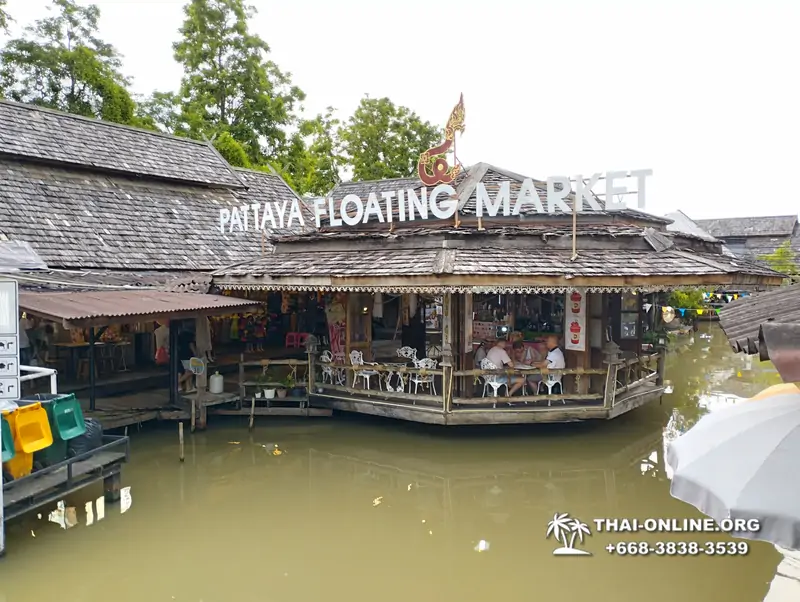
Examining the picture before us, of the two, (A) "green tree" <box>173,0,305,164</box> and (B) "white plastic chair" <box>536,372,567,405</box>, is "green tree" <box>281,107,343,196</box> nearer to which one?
(A) "green tree" <box>173,0,305,164</box>

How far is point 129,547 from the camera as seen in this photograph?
6.78 meters

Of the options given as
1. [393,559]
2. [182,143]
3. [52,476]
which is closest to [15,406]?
[52,476]

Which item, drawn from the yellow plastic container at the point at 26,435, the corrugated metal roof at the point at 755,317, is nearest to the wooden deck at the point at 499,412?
the corrugated metal roof at the point at 755,317

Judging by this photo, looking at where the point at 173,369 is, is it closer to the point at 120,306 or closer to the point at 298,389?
the point at 120,306

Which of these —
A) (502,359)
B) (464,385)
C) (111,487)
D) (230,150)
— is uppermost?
(230,150)

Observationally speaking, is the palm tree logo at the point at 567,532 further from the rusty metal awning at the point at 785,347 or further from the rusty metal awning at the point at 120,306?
the rusty metal awning at the point at 120,306

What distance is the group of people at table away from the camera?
1065cm

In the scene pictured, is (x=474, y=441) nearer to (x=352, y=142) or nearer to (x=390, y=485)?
(x=390, y=485)

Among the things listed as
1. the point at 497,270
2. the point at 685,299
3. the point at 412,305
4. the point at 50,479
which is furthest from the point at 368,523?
the point at 685,299

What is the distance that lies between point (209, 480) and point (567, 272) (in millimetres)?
6234

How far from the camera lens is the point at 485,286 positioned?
9773 millimetres

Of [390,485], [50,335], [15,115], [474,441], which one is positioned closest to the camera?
[390,485]

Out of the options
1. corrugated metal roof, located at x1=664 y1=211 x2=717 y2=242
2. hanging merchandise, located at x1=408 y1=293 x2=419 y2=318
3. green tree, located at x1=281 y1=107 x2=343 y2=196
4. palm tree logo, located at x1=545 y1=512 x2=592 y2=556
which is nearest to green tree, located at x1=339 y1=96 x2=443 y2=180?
green tree, located at x1=281 y1=107 x2=343 y2=196

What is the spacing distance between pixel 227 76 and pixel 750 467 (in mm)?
31181
